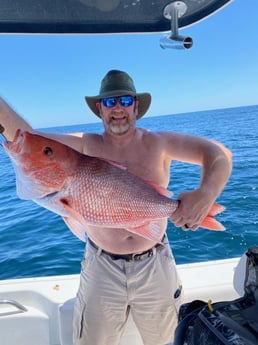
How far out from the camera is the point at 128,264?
83.2 inches

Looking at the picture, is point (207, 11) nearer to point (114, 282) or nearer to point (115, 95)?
point (115, 95)

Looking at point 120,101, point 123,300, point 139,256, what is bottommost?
point 123,300

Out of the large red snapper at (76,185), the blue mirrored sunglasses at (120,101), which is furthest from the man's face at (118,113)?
the large red snapper at (76,185)

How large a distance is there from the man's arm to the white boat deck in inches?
48.8

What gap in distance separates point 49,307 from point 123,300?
86 centimetres

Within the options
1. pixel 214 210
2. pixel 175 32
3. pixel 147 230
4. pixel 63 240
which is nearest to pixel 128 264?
pixel 147 230

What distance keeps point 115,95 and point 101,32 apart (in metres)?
0.49

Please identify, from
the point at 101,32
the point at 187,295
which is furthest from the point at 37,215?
the point at 101,32

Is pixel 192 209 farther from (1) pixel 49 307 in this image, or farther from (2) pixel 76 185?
(1) pixel 49 307

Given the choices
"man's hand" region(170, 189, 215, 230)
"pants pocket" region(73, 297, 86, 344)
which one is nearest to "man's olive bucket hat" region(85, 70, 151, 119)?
"man's hand" region(170, 189, 215, 230)

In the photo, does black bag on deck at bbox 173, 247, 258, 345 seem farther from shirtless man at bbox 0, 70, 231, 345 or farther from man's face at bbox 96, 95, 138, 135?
man's face at bbox 96, 95, 138, 135

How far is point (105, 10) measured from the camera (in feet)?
6.23

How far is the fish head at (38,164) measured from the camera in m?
1.29

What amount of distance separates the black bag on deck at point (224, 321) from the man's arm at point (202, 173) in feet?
1.06
